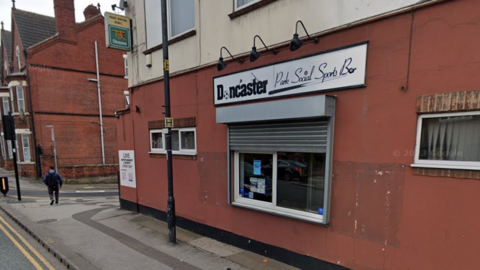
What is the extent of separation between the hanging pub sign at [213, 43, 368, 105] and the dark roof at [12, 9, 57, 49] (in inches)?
934

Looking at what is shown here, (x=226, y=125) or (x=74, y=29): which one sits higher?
(x=74, y=29)

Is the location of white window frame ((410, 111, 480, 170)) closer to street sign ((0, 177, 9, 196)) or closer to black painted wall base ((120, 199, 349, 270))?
black painted wall base ((120, 199, 349, 270))

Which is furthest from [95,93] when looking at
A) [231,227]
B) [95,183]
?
[231,227]

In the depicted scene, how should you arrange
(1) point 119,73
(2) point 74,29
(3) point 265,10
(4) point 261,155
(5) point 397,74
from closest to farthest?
1. (5) point 397,74
2. (3) point 265,10
3. (4) point 261,155
4. (2) point 74,29
5. (1) point 119,73

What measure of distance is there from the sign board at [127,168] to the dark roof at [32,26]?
19.3 m

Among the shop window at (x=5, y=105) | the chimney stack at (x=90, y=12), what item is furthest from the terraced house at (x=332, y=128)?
the shop window at (x=5, y=105)

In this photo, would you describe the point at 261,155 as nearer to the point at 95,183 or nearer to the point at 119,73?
the point at 95,183

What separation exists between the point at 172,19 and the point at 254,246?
247 inches

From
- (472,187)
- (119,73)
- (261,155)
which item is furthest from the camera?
(119,73)

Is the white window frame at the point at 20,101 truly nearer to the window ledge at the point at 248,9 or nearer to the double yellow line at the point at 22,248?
the double yellow line at the point at 22,248

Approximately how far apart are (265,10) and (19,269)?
6.98 meters

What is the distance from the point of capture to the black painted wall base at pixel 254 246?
4195 mm

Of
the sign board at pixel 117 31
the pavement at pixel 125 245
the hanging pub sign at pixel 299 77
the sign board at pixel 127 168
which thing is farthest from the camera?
the sign board at pixel 127 168

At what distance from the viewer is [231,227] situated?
5465 millimetres
